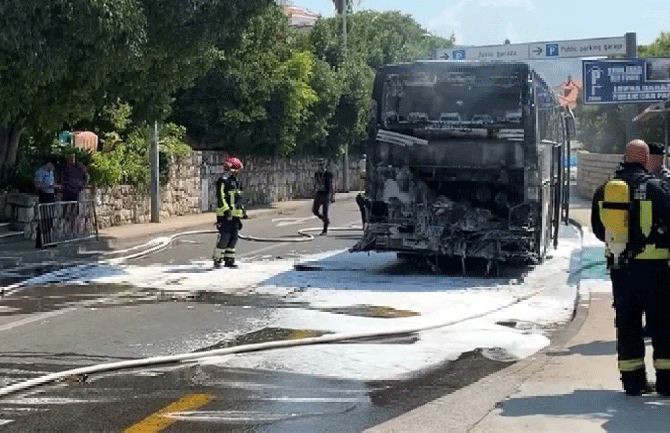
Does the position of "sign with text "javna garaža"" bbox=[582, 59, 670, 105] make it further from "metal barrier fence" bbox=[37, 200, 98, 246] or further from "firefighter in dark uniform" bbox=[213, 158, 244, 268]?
"firefighter in dark uniform" bbox=[213, 158, 244, 268]

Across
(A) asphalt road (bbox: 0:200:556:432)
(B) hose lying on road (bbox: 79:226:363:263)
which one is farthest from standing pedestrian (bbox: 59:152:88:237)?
(A) asphalt road (bbox: 0:200:556:432)

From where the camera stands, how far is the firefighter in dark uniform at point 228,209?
58.9ft

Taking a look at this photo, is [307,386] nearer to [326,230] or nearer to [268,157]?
[326,230]

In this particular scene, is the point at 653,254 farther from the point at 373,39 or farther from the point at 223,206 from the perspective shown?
the point at 373,39

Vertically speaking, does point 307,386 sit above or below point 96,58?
below

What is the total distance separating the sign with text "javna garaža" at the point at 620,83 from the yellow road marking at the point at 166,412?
29.0m

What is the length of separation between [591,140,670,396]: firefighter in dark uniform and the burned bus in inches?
346

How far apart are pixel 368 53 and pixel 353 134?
42.4ft

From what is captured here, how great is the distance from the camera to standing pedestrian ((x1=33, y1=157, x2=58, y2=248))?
20984mm

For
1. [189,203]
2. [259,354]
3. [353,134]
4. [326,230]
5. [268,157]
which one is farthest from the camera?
[353,134]

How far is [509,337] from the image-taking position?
38.3ft

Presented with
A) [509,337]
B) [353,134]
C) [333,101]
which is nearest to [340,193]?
[353,134]

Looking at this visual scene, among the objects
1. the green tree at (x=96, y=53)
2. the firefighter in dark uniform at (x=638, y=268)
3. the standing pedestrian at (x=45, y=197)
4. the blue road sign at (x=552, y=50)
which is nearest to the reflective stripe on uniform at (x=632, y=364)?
the firefighter in dark uniform at (x=638, y=268)

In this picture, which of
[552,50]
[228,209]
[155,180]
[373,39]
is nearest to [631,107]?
[552,50]
